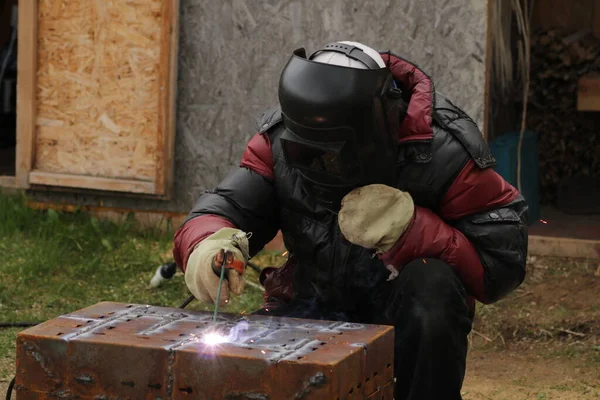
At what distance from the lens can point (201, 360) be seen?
304cm

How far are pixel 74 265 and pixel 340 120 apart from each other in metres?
3.77

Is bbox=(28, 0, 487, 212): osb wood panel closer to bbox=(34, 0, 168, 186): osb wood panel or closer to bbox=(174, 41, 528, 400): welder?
bbox=(34, 0, 168, 186): osb wood panel

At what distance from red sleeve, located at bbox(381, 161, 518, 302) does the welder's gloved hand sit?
0.06 m

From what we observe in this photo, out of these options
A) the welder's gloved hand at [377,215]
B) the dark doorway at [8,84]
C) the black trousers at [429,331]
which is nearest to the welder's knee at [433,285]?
the black trousers at [429,331]

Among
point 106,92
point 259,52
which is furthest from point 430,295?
point 106,92

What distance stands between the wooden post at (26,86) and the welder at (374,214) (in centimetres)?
383

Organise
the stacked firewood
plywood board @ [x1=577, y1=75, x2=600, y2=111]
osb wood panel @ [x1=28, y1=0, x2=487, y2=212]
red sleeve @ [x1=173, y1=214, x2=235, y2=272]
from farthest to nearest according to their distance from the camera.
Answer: the stacked firewood
plywood board @ [x1=577, y1=75, x2=600, y2=111]
osb wood panel @ [x1=28, y1=0, x2=487, y2=212]
red sleeve @ [x1=173, y1=214, x2=235, y2=272]

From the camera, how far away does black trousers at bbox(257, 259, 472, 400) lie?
352cm

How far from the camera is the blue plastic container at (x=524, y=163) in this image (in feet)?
24.0

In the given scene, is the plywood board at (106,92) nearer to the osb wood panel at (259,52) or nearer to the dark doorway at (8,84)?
the osb wood panel at (259,52)

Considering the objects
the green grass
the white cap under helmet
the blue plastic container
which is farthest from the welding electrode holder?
the blue plastic container

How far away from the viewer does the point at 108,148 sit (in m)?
7.41

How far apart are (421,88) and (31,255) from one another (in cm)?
375

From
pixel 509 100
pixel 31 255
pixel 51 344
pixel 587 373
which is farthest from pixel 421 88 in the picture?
pixel 509 100
